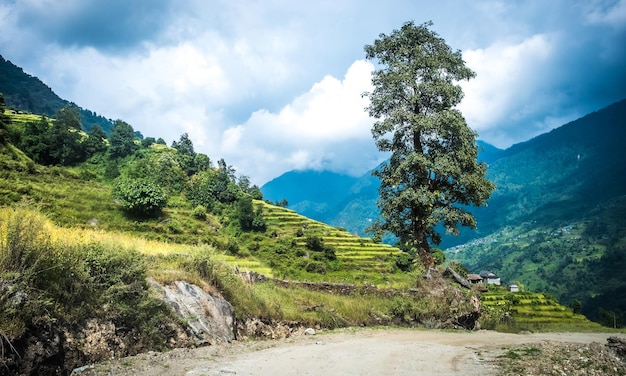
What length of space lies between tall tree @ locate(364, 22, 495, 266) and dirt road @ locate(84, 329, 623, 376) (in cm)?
790

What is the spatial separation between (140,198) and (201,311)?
161 feet

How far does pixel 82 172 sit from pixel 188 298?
273 feet

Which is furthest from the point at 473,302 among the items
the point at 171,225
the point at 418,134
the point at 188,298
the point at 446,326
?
the point at 171,225

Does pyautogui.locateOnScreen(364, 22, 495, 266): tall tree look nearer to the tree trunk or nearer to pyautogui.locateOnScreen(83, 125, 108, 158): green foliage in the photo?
the tree trunk

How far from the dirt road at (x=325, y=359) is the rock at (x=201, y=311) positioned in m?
0.55

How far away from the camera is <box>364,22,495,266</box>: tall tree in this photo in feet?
60.4

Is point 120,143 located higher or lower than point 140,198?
higher

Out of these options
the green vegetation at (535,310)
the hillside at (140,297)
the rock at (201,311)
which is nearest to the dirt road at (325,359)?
the rock at (201,311)

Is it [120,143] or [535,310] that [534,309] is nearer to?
[535,310]

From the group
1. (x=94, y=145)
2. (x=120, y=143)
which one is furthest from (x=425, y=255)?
(x=120, y=143)

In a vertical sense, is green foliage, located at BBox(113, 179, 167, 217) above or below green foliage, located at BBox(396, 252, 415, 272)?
above

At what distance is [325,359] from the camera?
8617 millimetres

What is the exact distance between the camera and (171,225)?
56312mm

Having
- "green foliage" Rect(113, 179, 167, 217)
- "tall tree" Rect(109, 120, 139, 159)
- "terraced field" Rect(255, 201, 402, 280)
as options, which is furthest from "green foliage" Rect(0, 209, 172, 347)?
"tall tree" Rect(109, 120, 139, 159)
